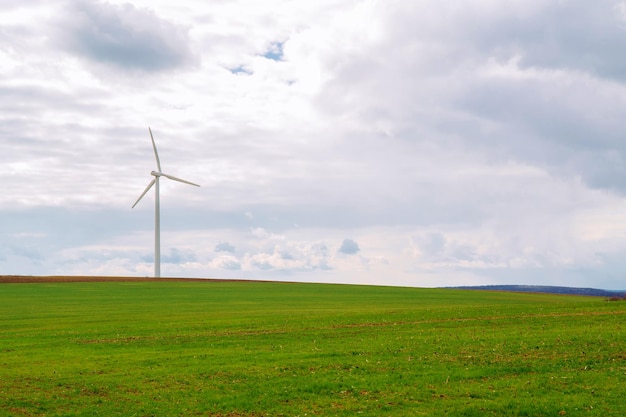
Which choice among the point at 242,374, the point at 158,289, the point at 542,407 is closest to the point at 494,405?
the point at 542,407

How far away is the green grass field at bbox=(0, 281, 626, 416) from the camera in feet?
64.7

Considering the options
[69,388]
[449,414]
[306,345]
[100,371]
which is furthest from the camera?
[306,345]

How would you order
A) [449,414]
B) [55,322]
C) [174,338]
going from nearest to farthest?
[449,414], [174,338], [55,322]

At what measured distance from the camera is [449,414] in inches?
723

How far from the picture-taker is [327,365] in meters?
25.2

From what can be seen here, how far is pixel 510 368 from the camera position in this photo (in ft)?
77.3

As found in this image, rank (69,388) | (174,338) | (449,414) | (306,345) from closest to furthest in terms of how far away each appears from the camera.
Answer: (449,414) < (69,388) < (306,345) < (174,338)

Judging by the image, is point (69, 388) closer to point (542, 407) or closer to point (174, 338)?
point (174, 338)

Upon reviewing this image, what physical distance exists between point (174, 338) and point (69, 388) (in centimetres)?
1173

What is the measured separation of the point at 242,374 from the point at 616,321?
22739 mm

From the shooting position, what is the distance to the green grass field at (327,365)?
19.7 metres

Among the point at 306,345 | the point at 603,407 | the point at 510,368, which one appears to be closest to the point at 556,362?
the point at 510,368

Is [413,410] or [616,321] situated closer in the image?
[413,410]

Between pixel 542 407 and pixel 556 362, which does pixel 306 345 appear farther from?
pixel 542 407
